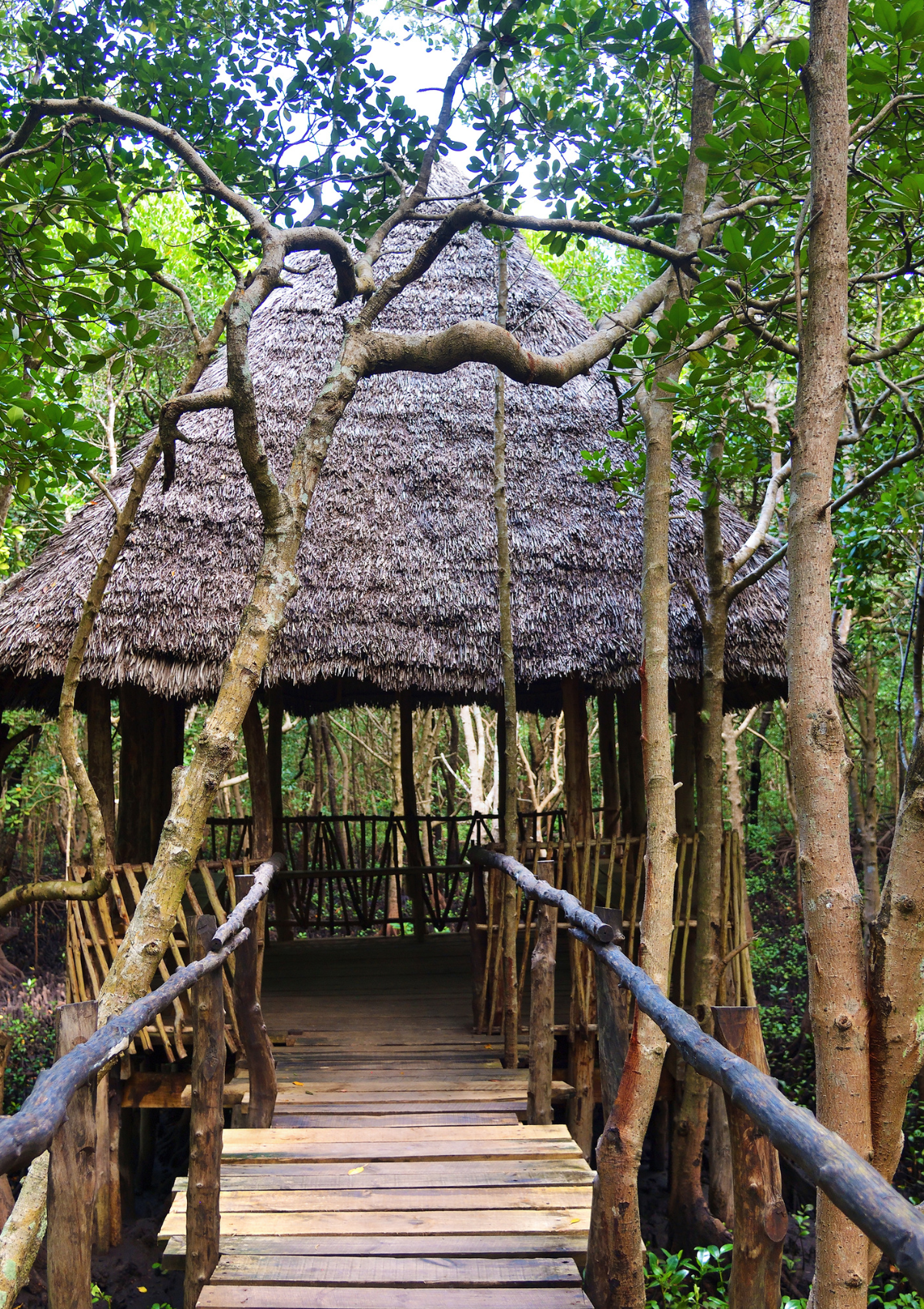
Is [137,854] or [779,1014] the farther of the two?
[779,1014]

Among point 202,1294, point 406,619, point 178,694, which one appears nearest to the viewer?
point 202,1294

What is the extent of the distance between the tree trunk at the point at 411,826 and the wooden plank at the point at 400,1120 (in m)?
3.35

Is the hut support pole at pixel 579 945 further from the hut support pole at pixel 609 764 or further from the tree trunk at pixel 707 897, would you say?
the hut support pole at pixel 609 764

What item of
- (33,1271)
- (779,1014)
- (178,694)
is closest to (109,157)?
(178,694)

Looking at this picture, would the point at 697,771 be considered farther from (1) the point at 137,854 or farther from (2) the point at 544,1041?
(1) the point at 137,854

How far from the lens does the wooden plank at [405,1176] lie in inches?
104

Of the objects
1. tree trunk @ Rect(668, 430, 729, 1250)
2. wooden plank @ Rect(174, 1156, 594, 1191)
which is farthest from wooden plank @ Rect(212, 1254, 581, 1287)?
tree trunk @ Rect(668, 430, 729, 1250)

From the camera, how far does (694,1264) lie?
12.5 feet

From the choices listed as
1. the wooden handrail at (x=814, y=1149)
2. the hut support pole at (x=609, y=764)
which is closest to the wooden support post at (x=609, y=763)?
the hut support pole at (x=609, y=764)

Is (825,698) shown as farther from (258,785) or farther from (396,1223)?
(258,785)

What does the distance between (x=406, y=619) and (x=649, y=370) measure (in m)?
2.07

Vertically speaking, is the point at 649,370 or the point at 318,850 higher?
the point at 649,370

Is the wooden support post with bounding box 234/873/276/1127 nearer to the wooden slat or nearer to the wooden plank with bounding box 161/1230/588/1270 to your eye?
the wooden slat

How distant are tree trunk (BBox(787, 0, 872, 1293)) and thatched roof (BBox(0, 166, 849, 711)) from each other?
91.9 inches
